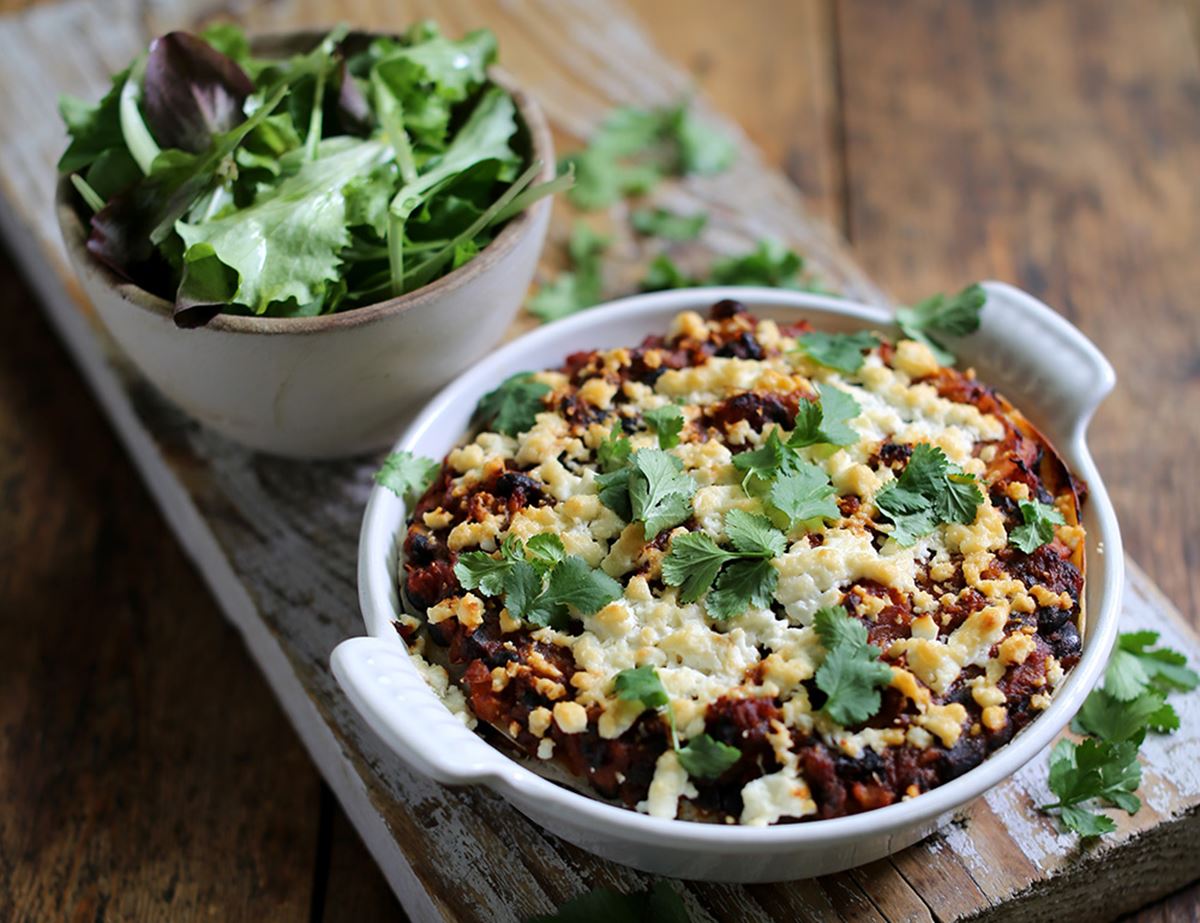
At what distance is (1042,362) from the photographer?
2.28m

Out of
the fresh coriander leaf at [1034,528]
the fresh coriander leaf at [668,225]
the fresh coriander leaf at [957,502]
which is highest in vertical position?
the fresh coriander leaf at [957,502]

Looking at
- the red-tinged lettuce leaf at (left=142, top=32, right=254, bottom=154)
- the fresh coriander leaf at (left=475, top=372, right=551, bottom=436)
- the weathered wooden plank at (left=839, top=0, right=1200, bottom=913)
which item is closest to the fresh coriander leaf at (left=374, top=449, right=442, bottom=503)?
the fresh coriander leaf at (left=475, top=372, right=551, bottom=436)

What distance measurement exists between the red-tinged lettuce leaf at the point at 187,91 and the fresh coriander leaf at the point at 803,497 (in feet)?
4.09

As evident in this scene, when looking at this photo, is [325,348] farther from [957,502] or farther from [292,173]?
[957,502]

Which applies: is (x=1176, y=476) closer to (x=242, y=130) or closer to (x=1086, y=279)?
(x=1086, y=279)

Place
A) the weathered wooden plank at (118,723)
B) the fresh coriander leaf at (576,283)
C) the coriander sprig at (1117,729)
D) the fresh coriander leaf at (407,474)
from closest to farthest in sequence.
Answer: the coriander sprig at (1117,729) < the fresh coriander leaf at (407,474) < the weathered wooden plank at (118,723) < the fresh coriander leaf at (576,283)

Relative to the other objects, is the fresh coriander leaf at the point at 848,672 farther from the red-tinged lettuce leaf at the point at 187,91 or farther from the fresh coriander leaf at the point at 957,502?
the red-tinged lettuce leaf at the point at 187,91

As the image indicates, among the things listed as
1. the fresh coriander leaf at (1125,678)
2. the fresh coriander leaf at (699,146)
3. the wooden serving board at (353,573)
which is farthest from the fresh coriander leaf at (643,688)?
the fresh coriander leaf at (699,146)

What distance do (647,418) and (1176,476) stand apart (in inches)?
56.6

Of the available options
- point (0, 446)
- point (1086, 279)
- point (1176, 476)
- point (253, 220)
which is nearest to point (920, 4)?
point (1086, 279)

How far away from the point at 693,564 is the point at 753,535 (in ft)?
0.32

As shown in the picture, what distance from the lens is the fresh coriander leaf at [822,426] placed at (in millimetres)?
2029

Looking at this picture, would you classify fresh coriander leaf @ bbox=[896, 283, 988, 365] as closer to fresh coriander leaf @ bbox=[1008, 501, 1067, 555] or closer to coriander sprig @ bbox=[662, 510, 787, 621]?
fresh coriander leaf @ bbox=[1008, 501, 1067, 555]

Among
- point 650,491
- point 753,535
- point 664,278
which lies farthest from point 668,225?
point 753,535
